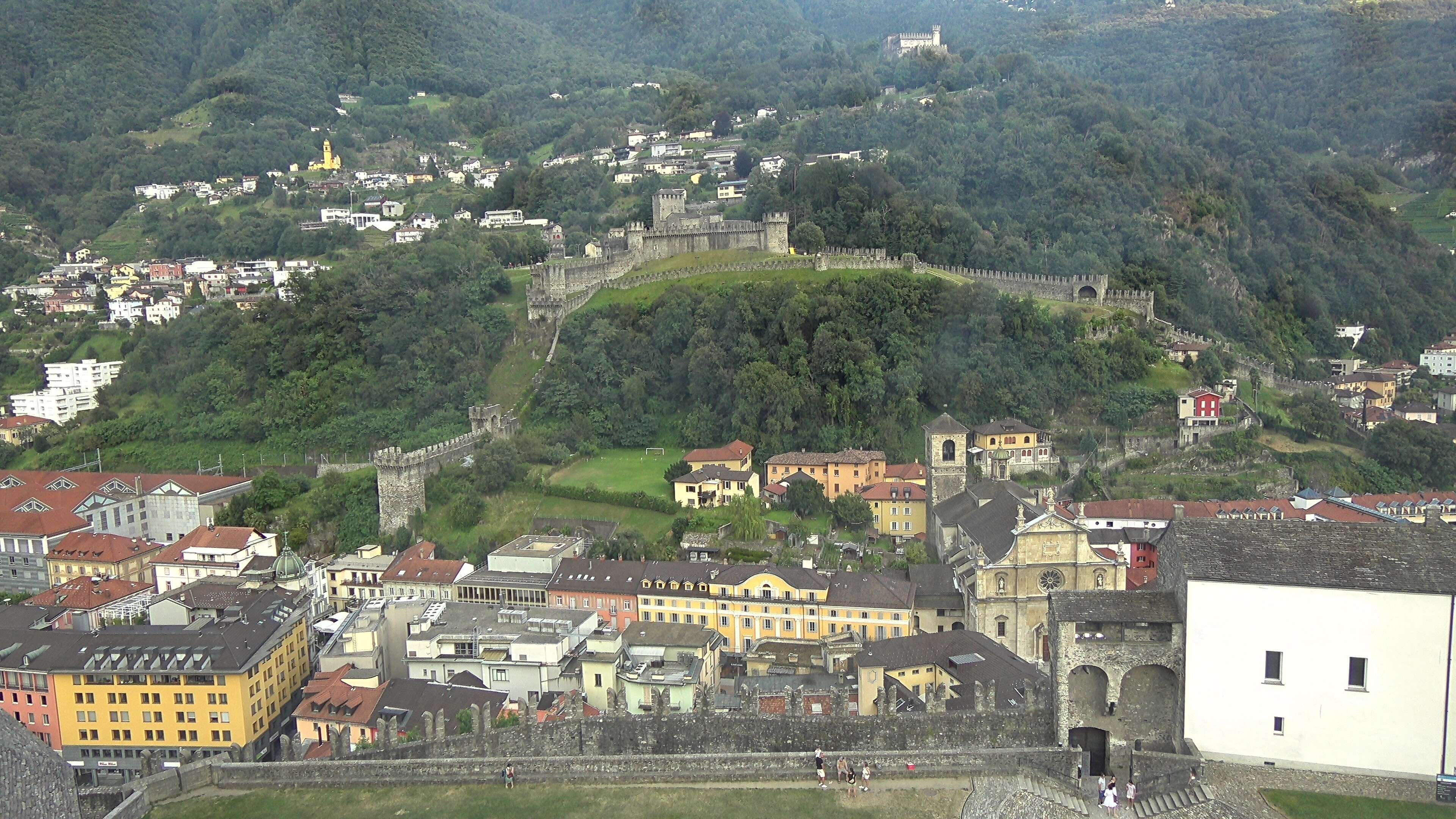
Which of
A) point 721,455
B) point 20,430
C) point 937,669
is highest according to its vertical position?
point 721,455

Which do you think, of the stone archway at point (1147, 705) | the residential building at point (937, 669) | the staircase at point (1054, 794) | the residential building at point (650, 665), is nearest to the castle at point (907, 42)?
the residential building at point (650, 665)

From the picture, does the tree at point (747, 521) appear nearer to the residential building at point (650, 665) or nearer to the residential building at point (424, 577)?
the residential building at point (650, 665)

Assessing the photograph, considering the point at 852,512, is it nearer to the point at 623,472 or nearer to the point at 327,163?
the point at 623,472

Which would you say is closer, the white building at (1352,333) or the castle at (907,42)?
the white building at (1352,333)

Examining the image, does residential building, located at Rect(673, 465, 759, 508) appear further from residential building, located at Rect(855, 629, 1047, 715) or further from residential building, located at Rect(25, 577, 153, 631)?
residential building, located at Rect(25, 577, 153, 631)

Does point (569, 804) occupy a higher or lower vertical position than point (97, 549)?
higher

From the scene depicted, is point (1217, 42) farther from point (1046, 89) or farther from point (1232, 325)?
point (1232, 325)

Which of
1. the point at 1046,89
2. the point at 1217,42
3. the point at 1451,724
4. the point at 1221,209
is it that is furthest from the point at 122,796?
the point at 1217,42

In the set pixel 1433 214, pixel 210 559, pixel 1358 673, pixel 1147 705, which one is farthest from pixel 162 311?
pixel 1433 214
